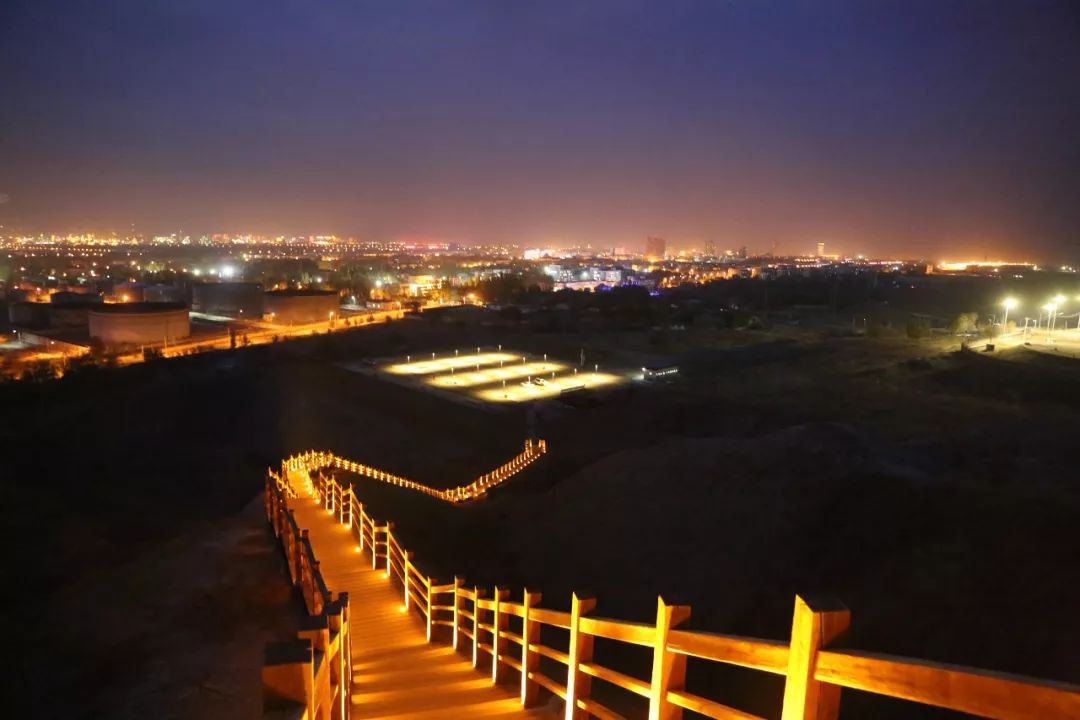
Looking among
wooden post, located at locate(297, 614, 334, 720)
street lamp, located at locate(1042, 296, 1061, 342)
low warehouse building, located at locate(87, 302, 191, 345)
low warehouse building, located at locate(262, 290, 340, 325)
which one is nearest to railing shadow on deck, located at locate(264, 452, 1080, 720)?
wooden post, located at locate(297, 614, 334, 720)

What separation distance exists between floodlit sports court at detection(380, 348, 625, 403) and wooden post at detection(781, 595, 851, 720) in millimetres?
36488

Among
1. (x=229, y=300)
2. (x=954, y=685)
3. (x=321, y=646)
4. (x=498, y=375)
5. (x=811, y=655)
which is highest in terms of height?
(x=954, y=685)

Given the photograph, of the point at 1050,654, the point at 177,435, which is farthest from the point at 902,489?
the point at 177,435

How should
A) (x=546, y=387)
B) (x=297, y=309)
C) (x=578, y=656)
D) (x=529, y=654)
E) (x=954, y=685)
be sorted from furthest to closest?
1. (x=297, y=309)
2. (x=546, y=387)
3. (x=529, y=654)
4. (x=578, y=656)
5. (x=954, y=685)

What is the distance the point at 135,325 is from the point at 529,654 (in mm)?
61519

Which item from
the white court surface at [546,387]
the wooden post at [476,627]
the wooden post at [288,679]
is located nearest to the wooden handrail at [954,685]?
the wooden post at [288,679]

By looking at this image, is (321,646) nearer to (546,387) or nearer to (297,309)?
(546,387)

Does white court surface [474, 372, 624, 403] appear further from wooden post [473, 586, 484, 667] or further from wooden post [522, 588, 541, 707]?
wooden post [522, 588, 541, 707]

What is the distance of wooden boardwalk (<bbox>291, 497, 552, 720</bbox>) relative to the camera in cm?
573

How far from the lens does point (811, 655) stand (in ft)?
7.32

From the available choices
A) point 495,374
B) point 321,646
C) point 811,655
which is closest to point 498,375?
point 495,374

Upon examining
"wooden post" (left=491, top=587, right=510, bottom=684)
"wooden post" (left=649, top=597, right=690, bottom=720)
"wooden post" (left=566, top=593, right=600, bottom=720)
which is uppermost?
"wooden post" (left=649, top=597, right=690, bottom=720)

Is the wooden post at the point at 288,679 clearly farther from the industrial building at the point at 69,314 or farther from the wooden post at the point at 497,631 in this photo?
the industrial building at the point at 69,314

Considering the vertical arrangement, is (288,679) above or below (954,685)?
below
